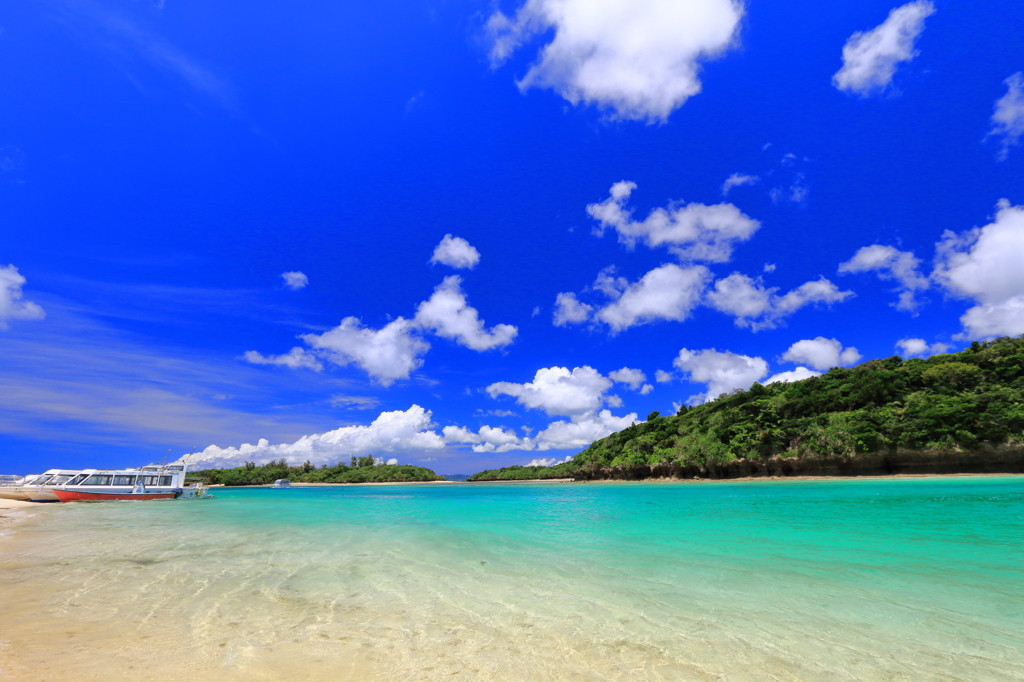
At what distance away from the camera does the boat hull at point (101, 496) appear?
39875 mm

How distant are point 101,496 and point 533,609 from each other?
180ft

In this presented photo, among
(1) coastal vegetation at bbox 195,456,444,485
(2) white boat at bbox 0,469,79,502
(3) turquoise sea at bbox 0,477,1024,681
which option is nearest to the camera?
(3) turquoise sea at bbox 0,477,1024,681

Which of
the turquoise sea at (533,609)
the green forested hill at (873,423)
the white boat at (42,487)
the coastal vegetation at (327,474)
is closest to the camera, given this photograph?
the turquoise sea at (533,609)

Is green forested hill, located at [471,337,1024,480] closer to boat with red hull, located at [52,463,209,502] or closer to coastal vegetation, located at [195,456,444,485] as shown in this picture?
boat with red hull, located at [52,463,209,502]

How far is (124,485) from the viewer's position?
44.8 meters

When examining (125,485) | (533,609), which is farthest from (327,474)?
(533,609)

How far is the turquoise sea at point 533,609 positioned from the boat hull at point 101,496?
36975 millimetres

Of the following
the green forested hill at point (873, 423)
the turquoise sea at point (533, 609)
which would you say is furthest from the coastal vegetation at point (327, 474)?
the turquoise sea at point (533, 609)

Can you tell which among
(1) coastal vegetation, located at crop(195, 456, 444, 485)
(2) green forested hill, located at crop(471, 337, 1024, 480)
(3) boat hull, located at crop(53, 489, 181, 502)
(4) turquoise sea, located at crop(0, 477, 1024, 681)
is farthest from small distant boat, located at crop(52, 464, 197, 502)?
(1) coastal vegetation, located at crop(195, 456, 444, 485)

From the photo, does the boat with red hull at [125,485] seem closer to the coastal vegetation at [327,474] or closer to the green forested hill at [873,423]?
the green forested hill at [873,423]

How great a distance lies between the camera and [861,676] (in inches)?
178

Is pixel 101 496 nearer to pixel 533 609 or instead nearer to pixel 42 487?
pixel 42 487

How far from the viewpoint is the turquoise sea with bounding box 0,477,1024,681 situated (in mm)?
4773

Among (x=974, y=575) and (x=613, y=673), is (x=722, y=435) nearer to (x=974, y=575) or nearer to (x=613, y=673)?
(x=974, y=575)
